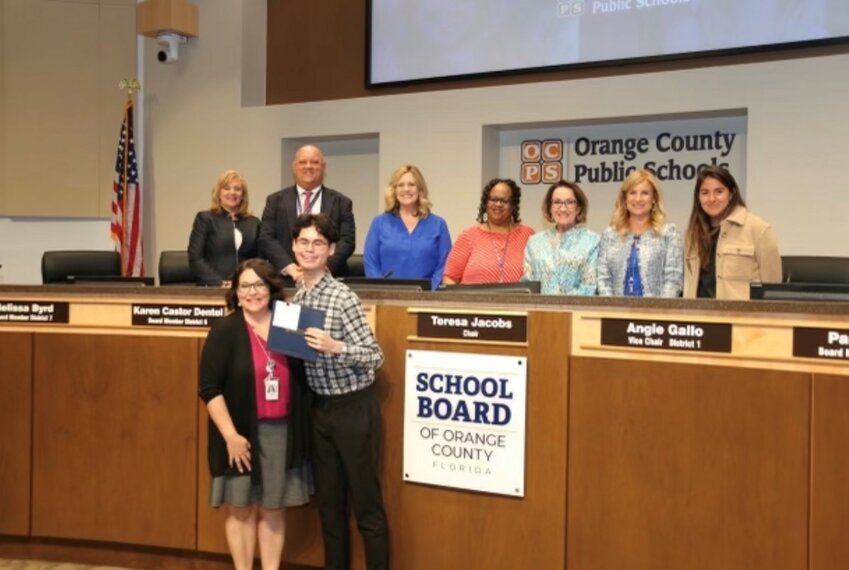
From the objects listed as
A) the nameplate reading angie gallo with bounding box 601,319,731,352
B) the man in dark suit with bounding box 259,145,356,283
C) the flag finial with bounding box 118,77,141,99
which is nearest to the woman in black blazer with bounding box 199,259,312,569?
the nameplate reading angie gallo with bounding box 601,319,731,352

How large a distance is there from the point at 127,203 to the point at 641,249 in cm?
617

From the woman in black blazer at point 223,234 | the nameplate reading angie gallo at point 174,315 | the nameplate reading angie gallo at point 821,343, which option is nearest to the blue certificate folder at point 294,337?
the nameplate reading angie gallo at point 174,315

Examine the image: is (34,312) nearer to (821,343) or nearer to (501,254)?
(501,254)

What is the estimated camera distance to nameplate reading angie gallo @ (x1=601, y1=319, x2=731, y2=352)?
288 centimetres

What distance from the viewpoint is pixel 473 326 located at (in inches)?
130

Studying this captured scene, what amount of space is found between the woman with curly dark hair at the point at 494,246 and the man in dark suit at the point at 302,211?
0.64 m

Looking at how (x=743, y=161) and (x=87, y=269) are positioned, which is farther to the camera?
(x=743, y=161)

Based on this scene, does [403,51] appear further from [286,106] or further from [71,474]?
[71,474]

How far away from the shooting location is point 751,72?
6148mm

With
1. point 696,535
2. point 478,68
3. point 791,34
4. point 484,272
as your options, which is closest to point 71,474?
point 484,272

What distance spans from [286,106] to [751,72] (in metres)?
4.13

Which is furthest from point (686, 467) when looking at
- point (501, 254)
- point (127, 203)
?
point (127, 203)

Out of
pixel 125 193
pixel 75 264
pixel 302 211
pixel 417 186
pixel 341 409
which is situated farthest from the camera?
pixel 125 193

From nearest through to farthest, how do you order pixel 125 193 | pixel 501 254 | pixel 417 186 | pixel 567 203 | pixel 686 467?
1. pixel 686 467
2. pixel 567 203
3. pixel 501 254
4. pixel 417 186
5. pixel 125 193
